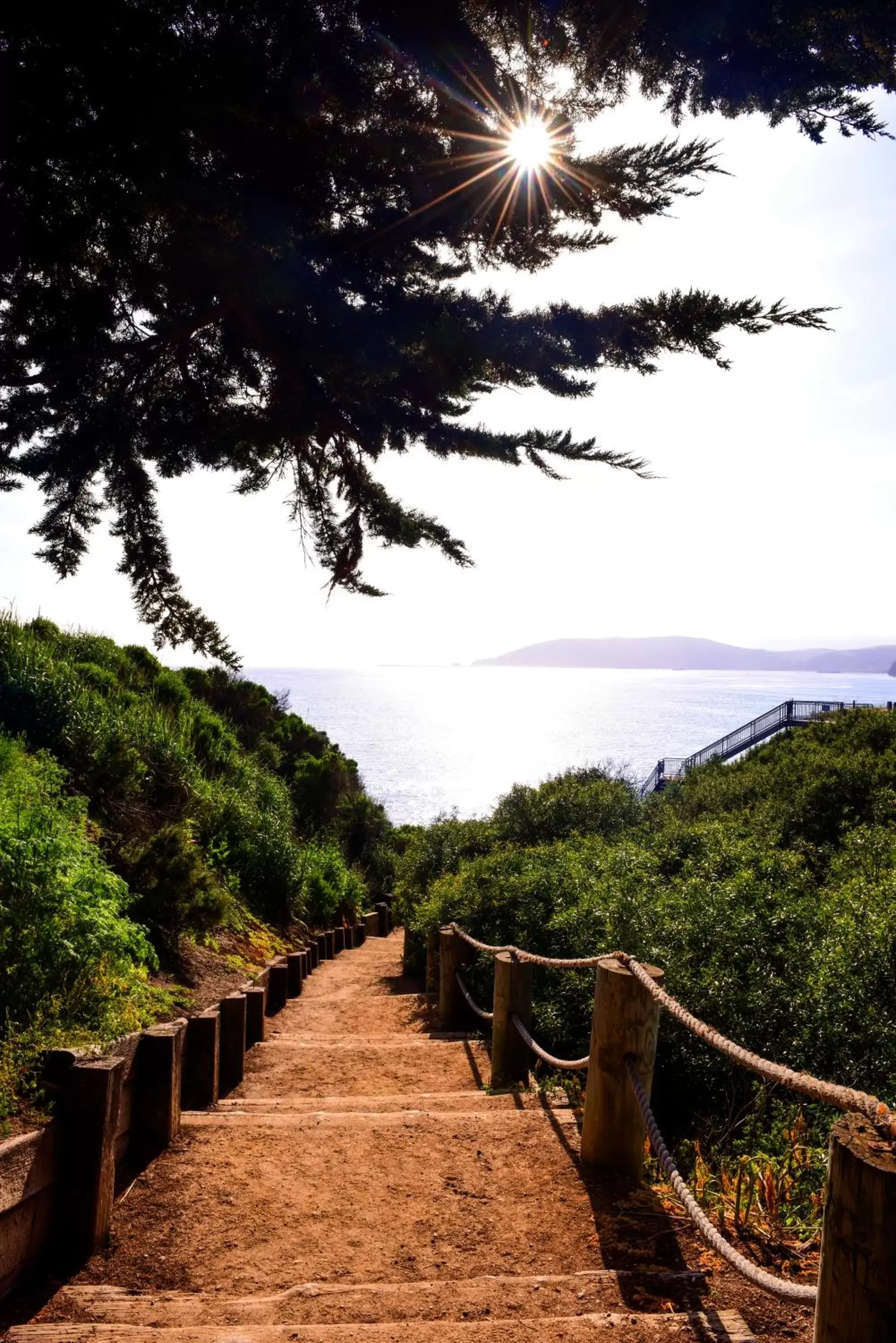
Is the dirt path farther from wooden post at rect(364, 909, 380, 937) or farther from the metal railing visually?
the metal railing

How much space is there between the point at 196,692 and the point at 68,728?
1019 centimetres

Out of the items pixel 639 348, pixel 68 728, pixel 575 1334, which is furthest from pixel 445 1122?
pixel 68 728

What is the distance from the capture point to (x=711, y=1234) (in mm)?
2529

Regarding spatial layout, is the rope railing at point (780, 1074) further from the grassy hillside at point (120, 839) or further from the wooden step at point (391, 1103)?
the grassy hillside at point (120, 839)

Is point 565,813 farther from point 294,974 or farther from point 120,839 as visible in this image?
point 120,839

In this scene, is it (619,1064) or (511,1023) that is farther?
(511,1023)

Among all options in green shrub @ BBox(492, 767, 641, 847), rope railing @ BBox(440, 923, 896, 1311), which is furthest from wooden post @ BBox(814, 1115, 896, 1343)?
green shrub @ BBox(492, 767, 641, 847)

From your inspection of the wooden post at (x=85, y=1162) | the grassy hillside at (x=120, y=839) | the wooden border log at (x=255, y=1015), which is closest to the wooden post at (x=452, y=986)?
the wooden border log at (x=255, y=1015)

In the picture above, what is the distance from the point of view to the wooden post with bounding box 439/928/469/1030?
7793 millimetres

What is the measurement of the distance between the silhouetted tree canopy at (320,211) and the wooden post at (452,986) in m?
4.68

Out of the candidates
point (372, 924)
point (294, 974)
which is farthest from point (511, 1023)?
point (372, 924)

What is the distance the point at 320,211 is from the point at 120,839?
232 inches

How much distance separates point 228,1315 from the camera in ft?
8.78

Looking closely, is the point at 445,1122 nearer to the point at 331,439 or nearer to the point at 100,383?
the point at 331,439
